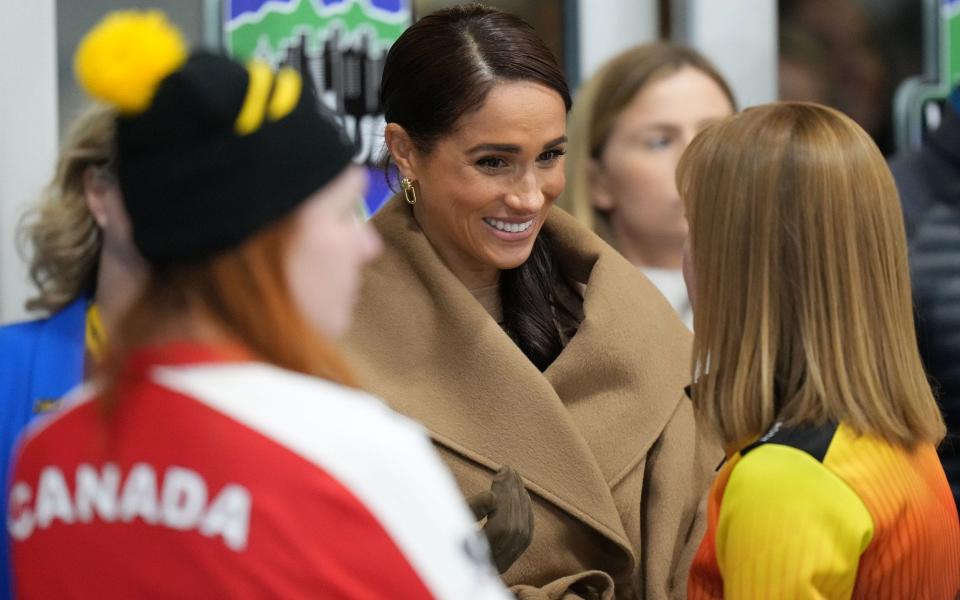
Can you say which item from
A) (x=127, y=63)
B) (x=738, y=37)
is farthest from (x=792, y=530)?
(x=738, y=37)

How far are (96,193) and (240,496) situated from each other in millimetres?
932

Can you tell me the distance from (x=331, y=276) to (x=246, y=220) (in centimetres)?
10

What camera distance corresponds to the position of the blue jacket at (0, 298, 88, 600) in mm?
1932

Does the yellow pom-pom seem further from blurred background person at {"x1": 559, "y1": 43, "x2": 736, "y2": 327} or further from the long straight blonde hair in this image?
blurred background person at {"x1": 559, "y1": 43, "x2": 736, "y2": 327}

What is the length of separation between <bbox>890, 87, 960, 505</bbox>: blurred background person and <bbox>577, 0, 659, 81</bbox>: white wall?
1135 mm

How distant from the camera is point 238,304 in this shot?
4.02ft

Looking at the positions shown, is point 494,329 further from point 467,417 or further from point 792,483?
point 792,483

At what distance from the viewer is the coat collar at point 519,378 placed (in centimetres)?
230

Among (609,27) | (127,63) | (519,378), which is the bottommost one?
(519,378)

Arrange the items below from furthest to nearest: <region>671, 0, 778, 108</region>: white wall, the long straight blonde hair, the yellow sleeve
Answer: <region>671, 0, 778, 108</region>: white wall, the long straight blonde hair, the yellow sleeve

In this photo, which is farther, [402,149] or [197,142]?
[402,149]

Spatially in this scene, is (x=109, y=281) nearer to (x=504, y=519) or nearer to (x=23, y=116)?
(x=504, y=519)

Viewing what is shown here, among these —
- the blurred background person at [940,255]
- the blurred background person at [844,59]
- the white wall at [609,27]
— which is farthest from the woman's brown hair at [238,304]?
the blurred background person at [844,59]

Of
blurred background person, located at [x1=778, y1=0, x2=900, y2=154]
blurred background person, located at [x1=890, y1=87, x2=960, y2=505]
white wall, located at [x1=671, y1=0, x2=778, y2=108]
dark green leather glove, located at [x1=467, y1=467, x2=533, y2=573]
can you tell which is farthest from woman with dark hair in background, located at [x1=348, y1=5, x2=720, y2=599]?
blurred background person, located at [x1=778, y1=0, x2=900, y2=154]
